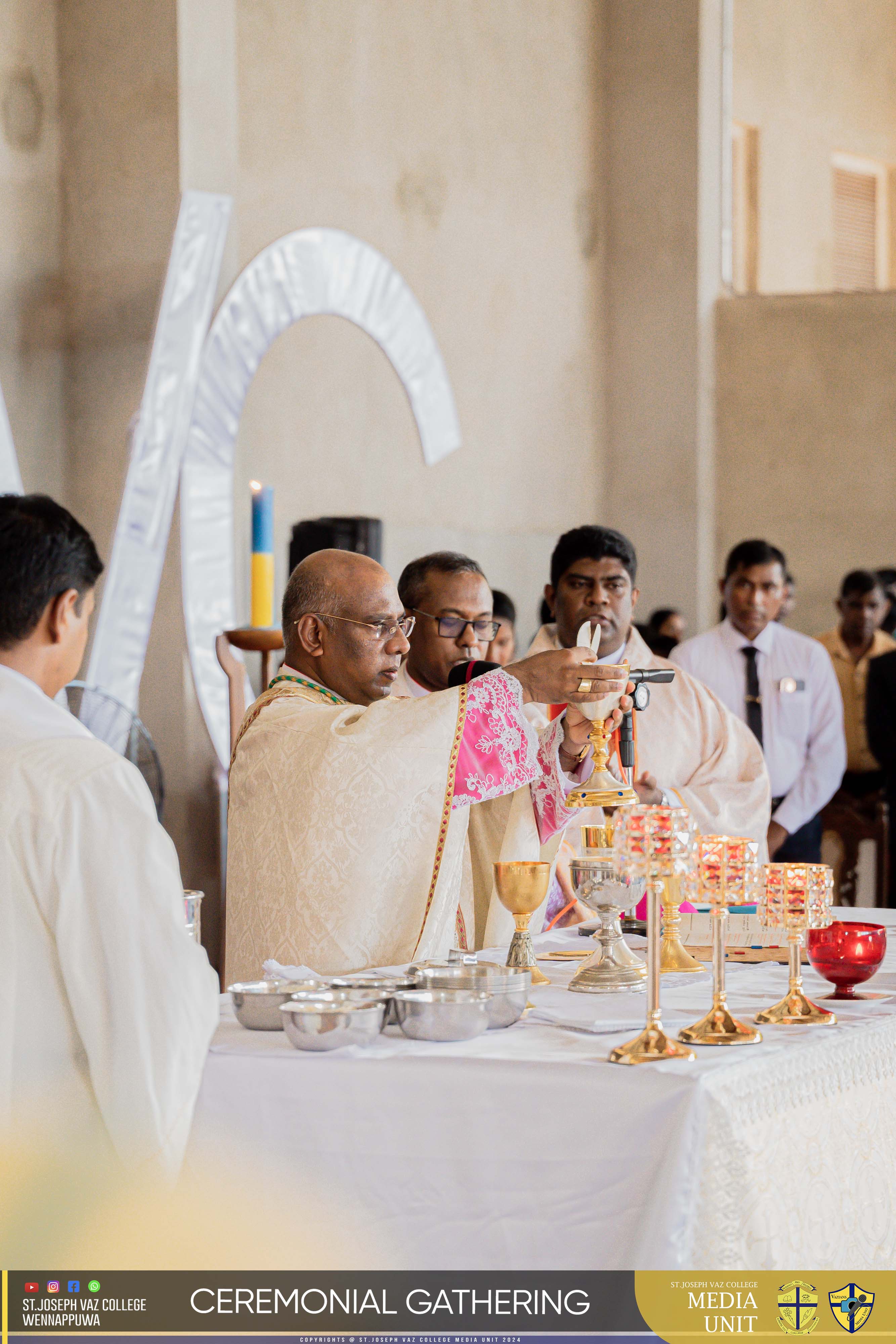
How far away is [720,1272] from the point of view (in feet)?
6.68

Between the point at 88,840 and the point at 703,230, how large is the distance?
27.3ft

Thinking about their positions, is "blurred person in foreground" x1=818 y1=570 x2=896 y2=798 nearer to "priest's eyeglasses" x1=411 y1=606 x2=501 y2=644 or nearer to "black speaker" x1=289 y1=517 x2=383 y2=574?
"black speaker" x1=289 y1=517 x2=383 y2=574

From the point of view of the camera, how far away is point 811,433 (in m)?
9.77

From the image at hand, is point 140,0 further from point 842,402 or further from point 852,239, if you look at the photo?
point 852,239

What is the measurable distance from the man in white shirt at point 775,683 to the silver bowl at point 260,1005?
391cm

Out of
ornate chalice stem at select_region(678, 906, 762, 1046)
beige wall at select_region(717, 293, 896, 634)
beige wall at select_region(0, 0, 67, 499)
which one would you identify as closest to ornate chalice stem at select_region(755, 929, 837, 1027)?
ornate chalice stem at select_region(678, 906, 762, 1046)

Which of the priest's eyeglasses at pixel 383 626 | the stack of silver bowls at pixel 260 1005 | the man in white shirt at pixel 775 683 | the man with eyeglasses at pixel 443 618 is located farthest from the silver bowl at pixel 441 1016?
the man in white shirt at pixel 775 683

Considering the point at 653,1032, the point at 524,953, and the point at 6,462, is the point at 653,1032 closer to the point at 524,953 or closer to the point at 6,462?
the point at 524,953

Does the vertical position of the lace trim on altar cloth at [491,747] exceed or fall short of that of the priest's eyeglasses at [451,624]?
it falls short

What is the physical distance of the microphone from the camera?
326 centimetres

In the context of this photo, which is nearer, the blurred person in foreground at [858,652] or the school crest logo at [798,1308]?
the school crest logo at [798,1308]

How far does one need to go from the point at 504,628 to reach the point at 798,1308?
386 cm

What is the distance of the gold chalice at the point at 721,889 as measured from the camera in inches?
91.3

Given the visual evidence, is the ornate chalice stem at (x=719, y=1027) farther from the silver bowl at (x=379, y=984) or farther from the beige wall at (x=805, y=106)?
the beige wall at (x=805, y=106)
